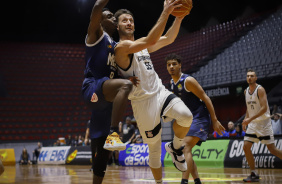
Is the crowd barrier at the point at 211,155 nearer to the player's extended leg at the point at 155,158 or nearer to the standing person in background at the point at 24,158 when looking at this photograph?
the standing person in background at the point at 24,158

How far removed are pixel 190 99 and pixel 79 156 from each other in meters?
10.0

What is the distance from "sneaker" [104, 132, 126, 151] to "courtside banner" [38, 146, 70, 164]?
12.4 m

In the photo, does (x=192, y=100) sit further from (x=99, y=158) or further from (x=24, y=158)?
(x=24, y=158)

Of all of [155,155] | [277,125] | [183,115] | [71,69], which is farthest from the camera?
[71,69]

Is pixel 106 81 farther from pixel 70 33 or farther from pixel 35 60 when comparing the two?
pixel 70 33

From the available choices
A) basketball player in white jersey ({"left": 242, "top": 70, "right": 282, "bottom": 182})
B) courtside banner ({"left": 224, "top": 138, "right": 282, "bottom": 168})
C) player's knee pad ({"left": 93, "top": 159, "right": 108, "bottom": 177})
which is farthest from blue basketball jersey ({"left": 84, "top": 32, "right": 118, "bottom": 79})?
courtside banner ({"left": 224, "top": 138, "right": 282, "bottom": 168})

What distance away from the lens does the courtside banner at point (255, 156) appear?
8953 millimetres

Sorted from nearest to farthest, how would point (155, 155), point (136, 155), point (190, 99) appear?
point (155, 155) → point (190, 99) → point (136, 155)

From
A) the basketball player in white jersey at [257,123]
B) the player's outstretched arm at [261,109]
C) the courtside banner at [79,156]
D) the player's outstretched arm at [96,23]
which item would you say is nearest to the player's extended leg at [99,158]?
the player's outstretched arm at [96,23]

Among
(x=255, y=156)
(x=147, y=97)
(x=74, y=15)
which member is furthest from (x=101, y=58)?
(x=74, y=15)

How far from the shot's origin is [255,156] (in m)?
9.34

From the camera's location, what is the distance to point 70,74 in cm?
2359

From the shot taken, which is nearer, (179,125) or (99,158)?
(99,158)

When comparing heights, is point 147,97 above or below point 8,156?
above
